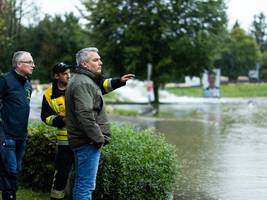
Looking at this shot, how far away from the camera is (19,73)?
597 centimetres

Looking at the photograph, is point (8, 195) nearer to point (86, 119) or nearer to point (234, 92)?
point (86, 119)

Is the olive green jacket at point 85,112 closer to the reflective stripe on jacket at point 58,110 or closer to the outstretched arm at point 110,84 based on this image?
the outstretched arm at point 110,84

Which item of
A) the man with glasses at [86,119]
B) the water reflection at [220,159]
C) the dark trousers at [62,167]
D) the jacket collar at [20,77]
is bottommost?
the water reflection at [220,159]

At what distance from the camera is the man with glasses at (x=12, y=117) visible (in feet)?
19.2

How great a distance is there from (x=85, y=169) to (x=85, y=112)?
24.2 inches

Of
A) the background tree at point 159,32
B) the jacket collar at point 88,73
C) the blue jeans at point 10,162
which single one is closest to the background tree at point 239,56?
the background tree at point 159,32

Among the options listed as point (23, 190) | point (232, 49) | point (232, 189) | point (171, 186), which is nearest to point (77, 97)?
point (171, 186)

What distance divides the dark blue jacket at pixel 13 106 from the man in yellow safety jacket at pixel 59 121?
35 centimetres

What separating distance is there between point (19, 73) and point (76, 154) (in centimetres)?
118

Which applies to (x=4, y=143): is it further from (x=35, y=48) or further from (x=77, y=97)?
(x=35, y=48)

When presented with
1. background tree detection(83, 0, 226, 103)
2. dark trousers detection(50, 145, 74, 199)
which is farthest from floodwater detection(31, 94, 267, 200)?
background tree detection(83, 0, 226, 103)

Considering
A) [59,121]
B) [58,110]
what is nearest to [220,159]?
[58,110]

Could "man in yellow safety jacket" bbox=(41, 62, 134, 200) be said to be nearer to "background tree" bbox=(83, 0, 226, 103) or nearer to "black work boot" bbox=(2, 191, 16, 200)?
"black work boot" bbox=(2, 191, 16, 200)

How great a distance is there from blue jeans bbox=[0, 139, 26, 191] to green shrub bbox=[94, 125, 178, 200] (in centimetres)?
96
